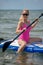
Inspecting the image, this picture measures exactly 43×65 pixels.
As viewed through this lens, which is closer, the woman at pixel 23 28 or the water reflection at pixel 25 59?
the water reflection at pixel 25 59

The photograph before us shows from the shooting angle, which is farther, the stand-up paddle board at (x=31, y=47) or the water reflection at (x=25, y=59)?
the stand-up paddle board at (x=31, y=47)

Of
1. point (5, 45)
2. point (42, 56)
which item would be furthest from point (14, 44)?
point (42, 56)

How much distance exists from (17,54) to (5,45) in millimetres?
525

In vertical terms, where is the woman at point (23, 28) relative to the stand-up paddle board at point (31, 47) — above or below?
above

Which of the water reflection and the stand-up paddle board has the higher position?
the stand-up paddle board

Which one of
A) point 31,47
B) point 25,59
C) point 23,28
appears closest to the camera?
point 25,59

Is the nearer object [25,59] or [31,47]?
[25,59]

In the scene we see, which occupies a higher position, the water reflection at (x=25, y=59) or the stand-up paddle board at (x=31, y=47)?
the stand-up paddle board at (x=31, y=47)

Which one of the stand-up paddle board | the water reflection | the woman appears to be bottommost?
the water reflection

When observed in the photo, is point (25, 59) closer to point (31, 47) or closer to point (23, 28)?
point (31, 47)

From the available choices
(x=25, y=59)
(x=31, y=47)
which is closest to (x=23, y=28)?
(x=31, y=47)

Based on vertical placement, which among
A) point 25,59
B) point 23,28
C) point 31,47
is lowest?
point 25,59

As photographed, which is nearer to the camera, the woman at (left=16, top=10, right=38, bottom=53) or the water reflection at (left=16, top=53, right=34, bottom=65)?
the water reflection at (left=16, top=53, right=34, bottom=65)

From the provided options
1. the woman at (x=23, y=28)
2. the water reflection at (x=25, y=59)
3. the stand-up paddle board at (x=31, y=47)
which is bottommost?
the water reflection at (x=25, y=59)
